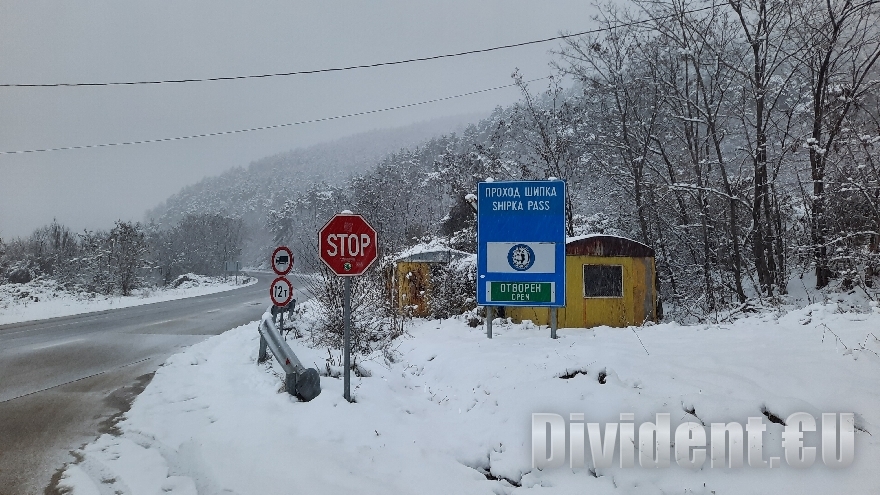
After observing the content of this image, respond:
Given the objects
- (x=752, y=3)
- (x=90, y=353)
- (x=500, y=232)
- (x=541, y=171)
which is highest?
(x=752, y=3)

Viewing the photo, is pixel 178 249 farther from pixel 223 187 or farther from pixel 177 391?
pixel 223 187

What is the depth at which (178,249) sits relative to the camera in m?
66.3

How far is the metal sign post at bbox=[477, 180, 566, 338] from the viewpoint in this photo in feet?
28.1

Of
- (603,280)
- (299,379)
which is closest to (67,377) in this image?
(299,379)

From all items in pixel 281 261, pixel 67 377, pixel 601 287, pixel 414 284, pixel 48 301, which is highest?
pixel 281 261

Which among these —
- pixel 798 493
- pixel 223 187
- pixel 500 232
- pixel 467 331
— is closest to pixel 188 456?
pixel 798 493

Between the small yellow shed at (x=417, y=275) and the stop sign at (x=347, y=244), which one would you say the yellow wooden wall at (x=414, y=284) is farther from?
the stop sign at (x=347, y=244)

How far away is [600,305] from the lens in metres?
12.6

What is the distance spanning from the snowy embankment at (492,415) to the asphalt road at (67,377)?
0.35 metres

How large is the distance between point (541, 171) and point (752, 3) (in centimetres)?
1076

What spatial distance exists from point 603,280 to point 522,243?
494 cm

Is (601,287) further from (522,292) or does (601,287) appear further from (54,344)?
(54,344)

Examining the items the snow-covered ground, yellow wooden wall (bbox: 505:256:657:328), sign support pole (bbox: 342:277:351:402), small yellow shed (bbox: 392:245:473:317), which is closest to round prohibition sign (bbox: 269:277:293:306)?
sign support pole (bbox: 342:277:351:402)

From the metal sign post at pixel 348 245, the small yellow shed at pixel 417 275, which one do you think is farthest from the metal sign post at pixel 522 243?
the small yellow shed at pixel 417 275
